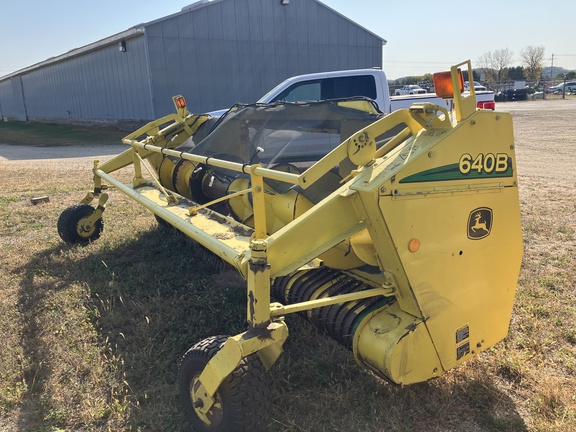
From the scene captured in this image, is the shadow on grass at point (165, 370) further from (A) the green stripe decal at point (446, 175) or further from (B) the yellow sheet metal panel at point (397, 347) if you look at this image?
(A) the green stripe decal at point (446, 175)

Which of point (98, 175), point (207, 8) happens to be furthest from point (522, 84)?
point (98, 175)

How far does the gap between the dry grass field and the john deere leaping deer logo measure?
0.89 meters

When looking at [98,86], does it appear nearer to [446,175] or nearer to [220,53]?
[220,53]

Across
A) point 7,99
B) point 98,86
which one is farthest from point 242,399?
point 7,99

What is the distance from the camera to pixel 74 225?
17.8ft

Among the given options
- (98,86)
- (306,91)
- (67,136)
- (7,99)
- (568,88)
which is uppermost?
(7,99)

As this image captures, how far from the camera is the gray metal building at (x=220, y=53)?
60.6 feet

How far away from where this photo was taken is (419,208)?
7.75 feet

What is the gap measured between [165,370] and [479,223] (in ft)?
6.77


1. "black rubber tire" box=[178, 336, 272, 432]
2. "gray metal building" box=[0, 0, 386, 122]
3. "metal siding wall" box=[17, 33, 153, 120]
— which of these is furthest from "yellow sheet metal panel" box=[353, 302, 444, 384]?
"metal siding wall" box=[17, 33, 153, 120]

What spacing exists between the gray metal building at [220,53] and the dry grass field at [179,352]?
555 inches

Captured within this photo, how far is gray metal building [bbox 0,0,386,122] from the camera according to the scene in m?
18.5

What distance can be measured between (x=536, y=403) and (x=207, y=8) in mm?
18830

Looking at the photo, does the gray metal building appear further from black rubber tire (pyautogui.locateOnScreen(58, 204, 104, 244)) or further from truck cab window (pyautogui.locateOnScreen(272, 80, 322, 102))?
black rubber tire (pyautogui.locateOnScreen(58, 204, 104, 244))
